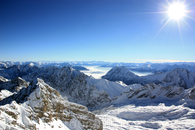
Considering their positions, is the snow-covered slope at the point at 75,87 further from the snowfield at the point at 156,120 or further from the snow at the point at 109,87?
the snowfield at the point at 156,120

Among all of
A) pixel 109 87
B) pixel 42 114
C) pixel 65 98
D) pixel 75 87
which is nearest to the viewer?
pixel 42 114

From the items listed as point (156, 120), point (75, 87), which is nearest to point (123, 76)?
point (75, 87)

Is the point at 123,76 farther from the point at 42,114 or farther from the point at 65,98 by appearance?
the point at 42,114

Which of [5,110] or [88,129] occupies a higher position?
[5,110]

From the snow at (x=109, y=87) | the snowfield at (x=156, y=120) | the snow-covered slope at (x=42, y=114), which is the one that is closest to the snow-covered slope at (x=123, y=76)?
the snow at (x=109, y=87)

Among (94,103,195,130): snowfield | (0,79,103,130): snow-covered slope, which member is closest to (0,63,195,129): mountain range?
(0,79,103,130): snow-covered slope

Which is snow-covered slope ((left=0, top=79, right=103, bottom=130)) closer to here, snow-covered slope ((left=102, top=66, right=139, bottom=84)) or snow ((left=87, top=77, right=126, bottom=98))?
snow ((left=87, top=77, right=126, bottom=98))

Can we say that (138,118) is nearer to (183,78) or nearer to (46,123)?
(46,123)

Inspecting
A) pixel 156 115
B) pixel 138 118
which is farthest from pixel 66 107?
pixel 156 115
